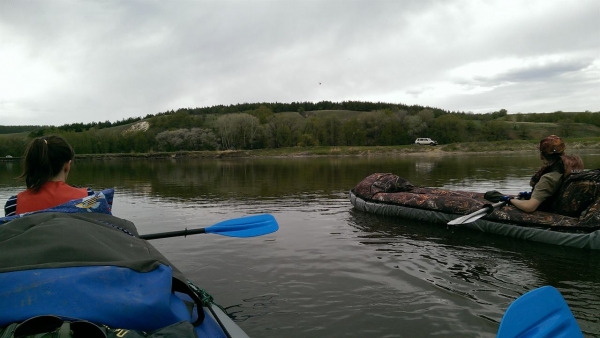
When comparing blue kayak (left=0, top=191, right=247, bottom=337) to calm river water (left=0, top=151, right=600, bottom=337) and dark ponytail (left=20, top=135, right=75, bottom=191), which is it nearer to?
dark ponytail (left=20, top=135, right=75, bottom=191)

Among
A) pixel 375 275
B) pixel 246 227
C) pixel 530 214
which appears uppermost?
pixel 246 227

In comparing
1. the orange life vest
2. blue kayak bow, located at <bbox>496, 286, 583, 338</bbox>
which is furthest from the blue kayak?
blue kayak bow, located at <bbox>496, 286, 583, 338</bbox>

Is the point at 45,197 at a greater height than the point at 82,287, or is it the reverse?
the point at 45,197

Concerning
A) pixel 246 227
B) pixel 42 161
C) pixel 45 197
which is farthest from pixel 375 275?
pixel 42 161

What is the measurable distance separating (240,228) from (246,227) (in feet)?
0.38

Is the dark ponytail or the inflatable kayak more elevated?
the dark ponytail

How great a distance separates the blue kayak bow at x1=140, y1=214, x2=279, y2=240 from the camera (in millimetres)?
6363

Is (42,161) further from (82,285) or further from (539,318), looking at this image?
(539,318)

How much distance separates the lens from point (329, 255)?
768 cm

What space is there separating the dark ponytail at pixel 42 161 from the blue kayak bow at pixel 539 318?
14.3 feet

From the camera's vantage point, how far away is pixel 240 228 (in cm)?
662

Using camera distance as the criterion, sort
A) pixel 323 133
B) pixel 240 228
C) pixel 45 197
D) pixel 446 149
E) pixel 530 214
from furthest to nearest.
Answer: pixel 323 133, pixel 446 149, pixel 530 214, pixel 240 228, pixel 45 197

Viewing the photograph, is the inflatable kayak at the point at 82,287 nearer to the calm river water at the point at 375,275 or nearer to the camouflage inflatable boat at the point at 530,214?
the calm river water at the point at 375,275

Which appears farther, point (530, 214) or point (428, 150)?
point (428, 150)
